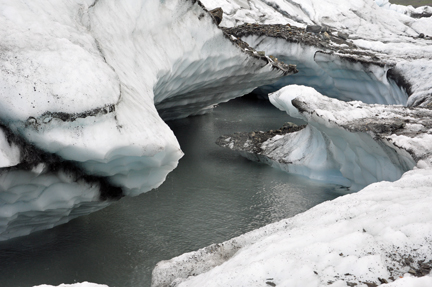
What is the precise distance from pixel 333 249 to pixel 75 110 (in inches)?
71.3

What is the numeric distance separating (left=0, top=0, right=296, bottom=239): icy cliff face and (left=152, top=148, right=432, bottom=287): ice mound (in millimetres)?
1005

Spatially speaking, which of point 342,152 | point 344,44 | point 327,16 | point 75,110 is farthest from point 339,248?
point 327,16

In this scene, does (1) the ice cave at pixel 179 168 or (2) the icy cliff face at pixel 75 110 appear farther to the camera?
(2) the icy cliff face at pixel 75 110

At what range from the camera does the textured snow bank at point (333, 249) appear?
183cm

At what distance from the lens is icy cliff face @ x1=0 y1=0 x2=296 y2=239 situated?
2.59m

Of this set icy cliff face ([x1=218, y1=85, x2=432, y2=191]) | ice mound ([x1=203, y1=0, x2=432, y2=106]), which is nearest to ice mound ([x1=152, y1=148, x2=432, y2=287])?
icy cliff face ([x1=218, y1=85, x2=432, y2=191])

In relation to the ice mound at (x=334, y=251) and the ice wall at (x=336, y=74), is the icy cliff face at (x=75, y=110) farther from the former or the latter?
the ice wall at (x=336, y=74)

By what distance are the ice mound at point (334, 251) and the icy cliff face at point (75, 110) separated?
39.6 inches

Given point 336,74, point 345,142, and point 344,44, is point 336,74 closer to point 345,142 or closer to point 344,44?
point 344,44

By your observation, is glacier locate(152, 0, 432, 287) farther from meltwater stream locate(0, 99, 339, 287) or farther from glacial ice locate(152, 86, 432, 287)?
meltwater stream locate(0, 99, 339, 287)

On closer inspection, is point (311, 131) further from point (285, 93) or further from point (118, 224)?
point (118, 224)

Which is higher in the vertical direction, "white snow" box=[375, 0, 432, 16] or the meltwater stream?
"white snow" box=[375, 0, 432, 16]

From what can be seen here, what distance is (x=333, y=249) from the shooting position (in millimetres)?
1981

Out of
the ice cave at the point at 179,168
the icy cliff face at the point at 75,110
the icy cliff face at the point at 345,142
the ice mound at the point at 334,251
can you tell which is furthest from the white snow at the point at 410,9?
the ice mound at the point at 334,251
